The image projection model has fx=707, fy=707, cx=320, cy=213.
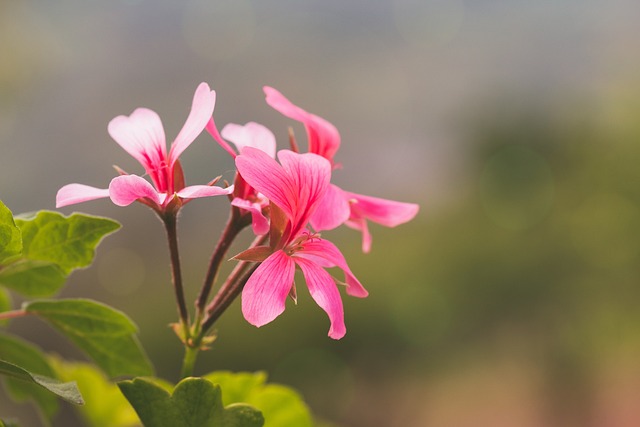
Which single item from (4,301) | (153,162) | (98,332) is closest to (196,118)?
(153,162)

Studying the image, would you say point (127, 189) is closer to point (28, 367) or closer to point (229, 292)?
point (229, 292)

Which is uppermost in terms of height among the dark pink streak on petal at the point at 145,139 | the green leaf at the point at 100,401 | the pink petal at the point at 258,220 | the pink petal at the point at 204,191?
the dark pink streak on petal at the point at 145,139

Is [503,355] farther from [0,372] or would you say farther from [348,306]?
A: [0,372]

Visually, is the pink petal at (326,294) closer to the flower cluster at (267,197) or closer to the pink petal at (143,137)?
the flower cluster at (267,197)

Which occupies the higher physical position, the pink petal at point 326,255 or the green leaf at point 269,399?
the pink petal at point 326,255

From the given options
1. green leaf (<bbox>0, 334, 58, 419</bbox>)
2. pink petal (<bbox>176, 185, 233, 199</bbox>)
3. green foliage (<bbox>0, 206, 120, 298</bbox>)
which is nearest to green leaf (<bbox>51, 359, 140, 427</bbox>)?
green leaf (<bbox>0, 334, 58, 419</bbox>)

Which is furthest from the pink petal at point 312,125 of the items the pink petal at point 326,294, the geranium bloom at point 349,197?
the pink petal at point 326,294

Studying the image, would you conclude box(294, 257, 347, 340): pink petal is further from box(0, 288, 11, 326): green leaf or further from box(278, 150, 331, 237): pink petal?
box(0, 288, 11, 326): green leaf
